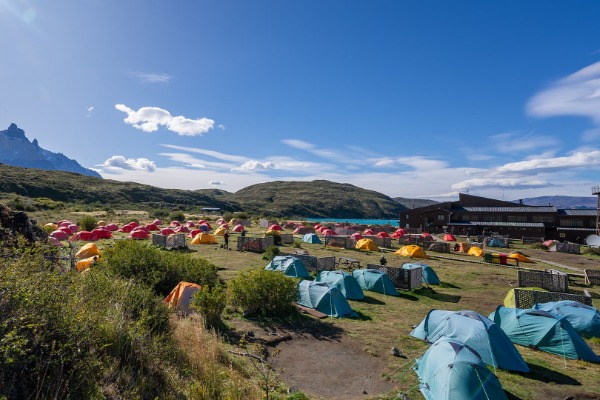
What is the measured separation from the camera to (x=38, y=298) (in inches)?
186

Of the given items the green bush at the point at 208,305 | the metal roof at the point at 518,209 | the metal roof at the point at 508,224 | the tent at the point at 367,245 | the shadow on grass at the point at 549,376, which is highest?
the metal roof at the point at 518,209

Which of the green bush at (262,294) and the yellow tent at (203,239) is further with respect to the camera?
the yellow tent at (203,239)

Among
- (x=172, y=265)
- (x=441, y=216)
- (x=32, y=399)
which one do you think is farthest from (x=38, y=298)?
(x=441, y=216)

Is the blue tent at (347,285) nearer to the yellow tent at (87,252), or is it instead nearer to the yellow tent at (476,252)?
the yellow tent at (87,252)

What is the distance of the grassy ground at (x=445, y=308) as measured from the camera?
8.70m

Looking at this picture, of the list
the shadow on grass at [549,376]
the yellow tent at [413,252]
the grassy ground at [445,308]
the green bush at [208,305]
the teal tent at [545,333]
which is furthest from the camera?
the yellow tent at [413,252]

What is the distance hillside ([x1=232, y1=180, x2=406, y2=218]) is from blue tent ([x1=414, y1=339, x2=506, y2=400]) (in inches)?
4866

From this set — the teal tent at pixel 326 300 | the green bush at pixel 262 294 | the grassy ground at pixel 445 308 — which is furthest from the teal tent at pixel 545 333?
the green bush at pixel 262 294

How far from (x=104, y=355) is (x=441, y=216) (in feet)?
208

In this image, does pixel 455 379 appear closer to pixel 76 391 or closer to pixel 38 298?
pixel 76 391

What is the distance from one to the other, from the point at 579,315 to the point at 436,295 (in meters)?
6.37

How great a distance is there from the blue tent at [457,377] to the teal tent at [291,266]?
1257cm

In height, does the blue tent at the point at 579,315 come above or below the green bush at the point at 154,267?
below

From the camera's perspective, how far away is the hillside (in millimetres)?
145000
